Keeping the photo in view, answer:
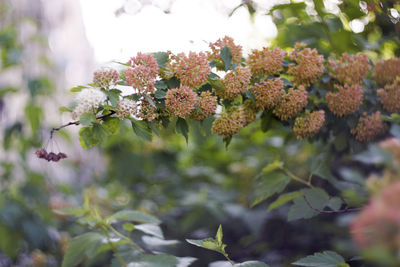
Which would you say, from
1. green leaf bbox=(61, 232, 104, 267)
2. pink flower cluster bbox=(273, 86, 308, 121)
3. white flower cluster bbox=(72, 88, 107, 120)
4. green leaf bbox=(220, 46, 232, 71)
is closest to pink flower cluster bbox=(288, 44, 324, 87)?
pink flower cluster bbox=(273, 86, 308, 121)

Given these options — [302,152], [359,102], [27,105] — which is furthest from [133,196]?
[359,102]

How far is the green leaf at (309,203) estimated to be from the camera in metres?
0.67

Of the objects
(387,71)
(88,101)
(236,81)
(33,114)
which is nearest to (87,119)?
(88,101)

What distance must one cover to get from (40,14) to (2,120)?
2.44 ft

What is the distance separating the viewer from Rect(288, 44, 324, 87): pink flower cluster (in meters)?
0.62

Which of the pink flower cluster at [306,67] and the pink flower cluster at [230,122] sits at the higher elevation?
the pink flower cluster at [306,67]

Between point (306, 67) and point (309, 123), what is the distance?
100mm

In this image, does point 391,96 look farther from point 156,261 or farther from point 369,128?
point 156,261

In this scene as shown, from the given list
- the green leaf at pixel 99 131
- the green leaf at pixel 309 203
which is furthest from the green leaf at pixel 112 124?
the green leaf at pixel 309 203

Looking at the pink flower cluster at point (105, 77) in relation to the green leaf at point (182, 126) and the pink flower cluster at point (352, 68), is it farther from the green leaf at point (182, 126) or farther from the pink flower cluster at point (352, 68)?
the pink flower cluster at point (352, 68)

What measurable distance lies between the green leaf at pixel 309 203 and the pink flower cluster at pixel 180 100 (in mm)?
322

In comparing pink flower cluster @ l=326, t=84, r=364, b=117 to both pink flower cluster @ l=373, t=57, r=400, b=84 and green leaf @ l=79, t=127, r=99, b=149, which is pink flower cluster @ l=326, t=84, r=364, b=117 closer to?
pink flower cluster @ l=373, t=57, r=400, b=84

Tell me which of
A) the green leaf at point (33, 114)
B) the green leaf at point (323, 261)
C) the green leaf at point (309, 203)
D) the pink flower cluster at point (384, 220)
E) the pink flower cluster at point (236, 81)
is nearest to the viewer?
the pink flower cluster at point (384, 220)

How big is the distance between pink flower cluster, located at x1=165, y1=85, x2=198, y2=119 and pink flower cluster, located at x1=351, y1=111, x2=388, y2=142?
0.33 meters
